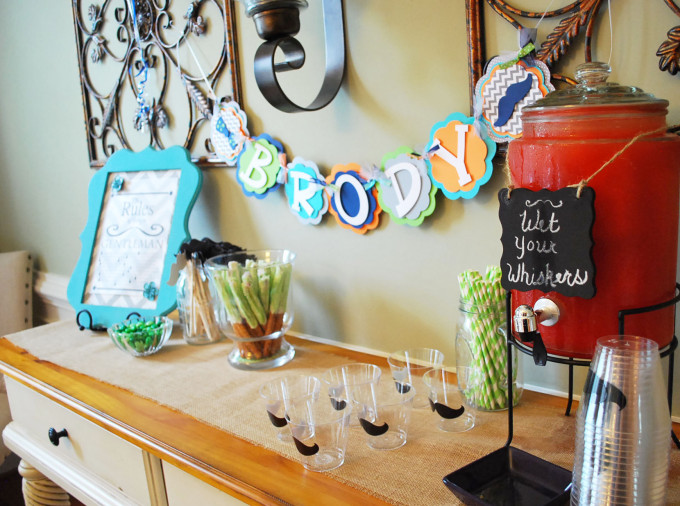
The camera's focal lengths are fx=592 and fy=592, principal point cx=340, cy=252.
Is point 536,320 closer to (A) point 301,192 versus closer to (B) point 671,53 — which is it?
(B) point 671,53

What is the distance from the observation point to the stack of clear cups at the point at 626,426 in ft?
1.79

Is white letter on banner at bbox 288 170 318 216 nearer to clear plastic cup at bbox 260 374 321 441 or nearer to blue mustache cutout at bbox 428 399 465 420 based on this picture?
clear plastic cup at bbox 260 374 321 441

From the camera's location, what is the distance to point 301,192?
1176 mm

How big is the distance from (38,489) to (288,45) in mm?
1119

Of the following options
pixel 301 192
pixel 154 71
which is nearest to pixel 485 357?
pixel 301 192

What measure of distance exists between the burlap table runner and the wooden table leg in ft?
0.90

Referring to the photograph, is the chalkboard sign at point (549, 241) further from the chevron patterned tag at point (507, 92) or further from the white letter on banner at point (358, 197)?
the white letter on banner at point (358, 197)

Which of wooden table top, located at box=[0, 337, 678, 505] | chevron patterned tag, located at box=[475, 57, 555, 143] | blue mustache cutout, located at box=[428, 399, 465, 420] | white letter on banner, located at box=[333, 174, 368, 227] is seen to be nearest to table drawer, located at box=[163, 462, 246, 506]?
wooden table top, located at box=[0, 337, 678, 505]

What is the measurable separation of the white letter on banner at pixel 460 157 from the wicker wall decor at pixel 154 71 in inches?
20.5

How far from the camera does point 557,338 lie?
668 millimetres

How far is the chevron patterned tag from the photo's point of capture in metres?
0.83

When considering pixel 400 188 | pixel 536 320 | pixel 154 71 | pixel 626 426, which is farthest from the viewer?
pixel 154 71

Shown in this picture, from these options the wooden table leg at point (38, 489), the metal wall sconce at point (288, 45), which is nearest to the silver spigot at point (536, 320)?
the metal wall sconce at point (288, 45)

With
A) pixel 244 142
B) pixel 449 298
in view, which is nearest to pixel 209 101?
pixel 244 142
